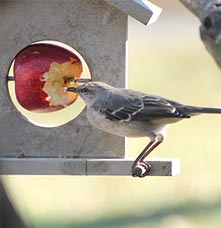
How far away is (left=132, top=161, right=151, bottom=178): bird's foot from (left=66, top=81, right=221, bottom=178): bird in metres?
0.08

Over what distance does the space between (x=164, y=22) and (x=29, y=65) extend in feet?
56.1

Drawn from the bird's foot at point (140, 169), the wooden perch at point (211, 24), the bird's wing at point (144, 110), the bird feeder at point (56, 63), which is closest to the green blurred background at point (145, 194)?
the bird feeder at point (56, 63)

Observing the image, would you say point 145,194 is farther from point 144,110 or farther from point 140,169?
point 140,169

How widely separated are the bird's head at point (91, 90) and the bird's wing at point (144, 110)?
0.32 feet

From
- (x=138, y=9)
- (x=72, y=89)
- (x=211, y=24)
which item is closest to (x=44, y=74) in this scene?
(x=72, y=89)

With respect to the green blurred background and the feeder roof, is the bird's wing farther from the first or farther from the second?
the green blurred background

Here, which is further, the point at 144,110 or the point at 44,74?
the point at 44,74

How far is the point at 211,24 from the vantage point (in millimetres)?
3598

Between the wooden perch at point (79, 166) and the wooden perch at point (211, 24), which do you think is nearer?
the wooden perch at point (211, 24)

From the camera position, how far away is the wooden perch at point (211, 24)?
11.7 ft

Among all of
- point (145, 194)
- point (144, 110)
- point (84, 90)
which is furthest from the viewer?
point (145, 194)

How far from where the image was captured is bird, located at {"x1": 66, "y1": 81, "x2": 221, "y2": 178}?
228 inches

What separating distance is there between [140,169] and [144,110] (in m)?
0.41

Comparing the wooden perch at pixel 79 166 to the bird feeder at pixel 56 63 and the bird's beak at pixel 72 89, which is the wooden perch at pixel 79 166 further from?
the bird's beak at pixel 72 89
